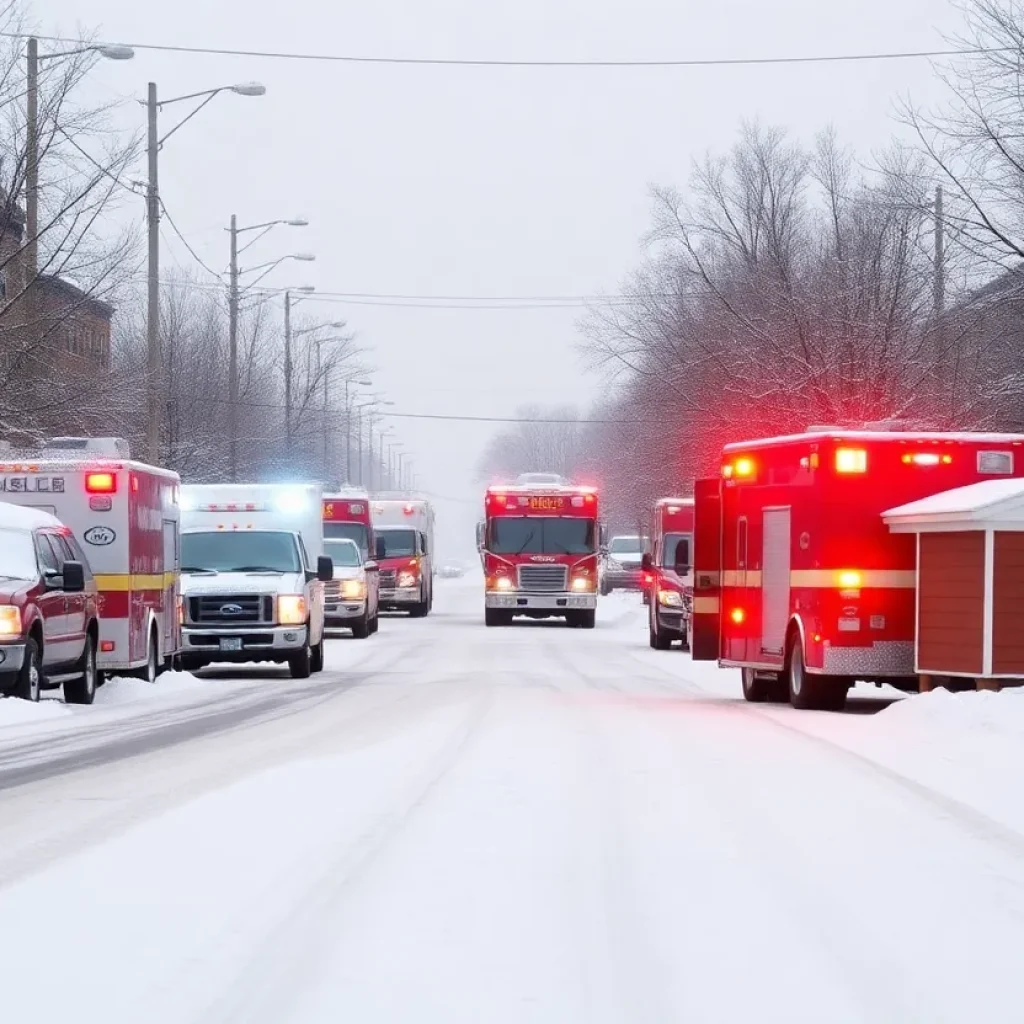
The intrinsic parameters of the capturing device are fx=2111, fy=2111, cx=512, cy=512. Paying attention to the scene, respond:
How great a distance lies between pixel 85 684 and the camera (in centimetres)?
2300

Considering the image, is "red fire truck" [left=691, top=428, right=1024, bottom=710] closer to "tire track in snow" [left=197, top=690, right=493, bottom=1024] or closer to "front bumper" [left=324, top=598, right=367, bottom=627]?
"tire track in snow" [left=197, top=690, right=493, bottom=1024]

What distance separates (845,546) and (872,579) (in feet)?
1.40

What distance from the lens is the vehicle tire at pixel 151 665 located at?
2573cm

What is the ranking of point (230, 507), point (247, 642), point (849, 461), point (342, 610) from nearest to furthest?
point (849, 461) < point (247, 642) < point (230, 507) < point (342, 610)

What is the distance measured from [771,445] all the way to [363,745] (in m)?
7.21

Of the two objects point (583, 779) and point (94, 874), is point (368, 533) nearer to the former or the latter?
point (583, 779)

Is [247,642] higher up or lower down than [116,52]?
lower down

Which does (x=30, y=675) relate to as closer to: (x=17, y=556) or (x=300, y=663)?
(x=17, y=556)

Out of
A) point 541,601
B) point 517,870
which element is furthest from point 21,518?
point 541,601

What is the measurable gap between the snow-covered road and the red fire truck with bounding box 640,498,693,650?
19.3 meters

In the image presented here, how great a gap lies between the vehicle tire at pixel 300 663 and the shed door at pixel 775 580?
8.24 metres

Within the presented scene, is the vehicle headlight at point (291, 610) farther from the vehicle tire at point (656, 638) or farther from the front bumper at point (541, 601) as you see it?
the front bumper at point (541, 601)

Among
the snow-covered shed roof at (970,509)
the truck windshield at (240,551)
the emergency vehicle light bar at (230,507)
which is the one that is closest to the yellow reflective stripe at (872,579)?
the snow-covered shed roof at (970,509)

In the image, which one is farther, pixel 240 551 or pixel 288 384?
pixel 288 384
